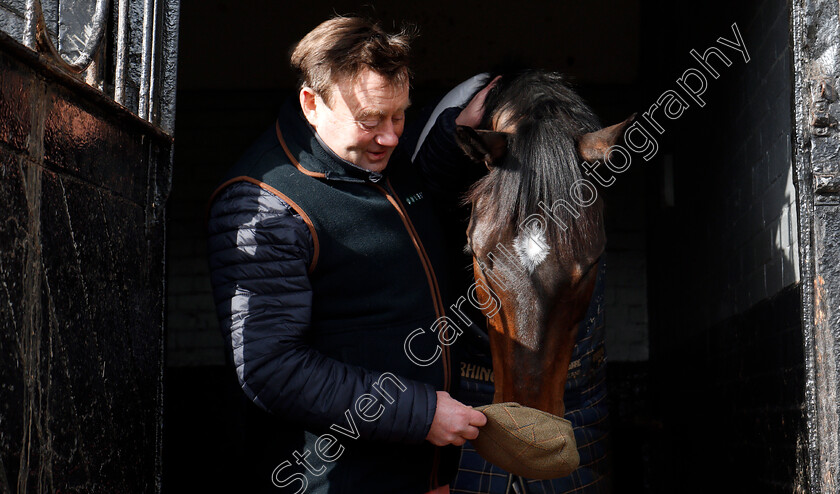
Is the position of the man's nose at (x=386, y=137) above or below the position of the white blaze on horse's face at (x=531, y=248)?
above

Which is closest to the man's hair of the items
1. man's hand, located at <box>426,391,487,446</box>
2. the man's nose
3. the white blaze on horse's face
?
the man's nose

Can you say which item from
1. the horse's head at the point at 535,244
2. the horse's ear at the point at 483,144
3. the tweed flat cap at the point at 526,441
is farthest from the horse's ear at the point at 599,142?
the tweed flat cap at the point at 526,441

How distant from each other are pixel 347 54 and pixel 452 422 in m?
0.84

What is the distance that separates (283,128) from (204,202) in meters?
3.82

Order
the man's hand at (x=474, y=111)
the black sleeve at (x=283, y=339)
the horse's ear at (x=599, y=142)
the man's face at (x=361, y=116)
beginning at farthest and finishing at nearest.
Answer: the man's hand at (x=474, y=111) < the horse's ear at (x=599, y=142) < the man's face at (x=361, y=116) < the black sleeve at (x=283, y=339)

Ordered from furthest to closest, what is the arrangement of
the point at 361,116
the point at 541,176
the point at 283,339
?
1. the point at 541,176
2. the point at 361,116
3. the point at 283,339

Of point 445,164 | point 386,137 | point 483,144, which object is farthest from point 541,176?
point 386,137

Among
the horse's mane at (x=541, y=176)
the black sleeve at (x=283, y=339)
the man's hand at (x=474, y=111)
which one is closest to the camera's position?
the black sleeve at (x=283, y=339)

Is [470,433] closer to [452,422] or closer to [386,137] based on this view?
[452,422]

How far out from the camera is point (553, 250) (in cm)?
181

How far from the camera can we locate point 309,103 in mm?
1810

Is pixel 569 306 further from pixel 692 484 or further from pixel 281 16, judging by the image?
pixel 281 16

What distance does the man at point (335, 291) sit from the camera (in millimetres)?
1605

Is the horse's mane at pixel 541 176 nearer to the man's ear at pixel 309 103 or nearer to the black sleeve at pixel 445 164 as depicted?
the black sleeve at pixel 445 164
